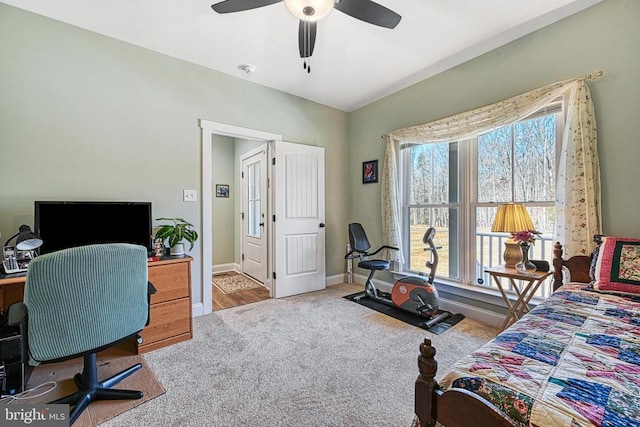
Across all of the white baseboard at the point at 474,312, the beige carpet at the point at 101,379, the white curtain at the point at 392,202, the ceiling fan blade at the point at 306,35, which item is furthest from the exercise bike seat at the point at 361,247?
the beige carpet at the point at 101,379

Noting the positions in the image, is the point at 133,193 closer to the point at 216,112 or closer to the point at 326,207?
the point at 216,112

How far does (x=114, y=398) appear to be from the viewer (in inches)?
64.0

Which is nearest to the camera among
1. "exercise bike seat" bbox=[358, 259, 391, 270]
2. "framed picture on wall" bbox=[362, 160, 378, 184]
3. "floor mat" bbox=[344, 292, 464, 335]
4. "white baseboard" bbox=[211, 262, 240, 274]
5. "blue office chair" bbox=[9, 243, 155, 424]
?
"blue office chair" bbox=[9, 243, 155, 424]

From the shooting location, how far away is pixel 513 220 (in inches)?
89.7

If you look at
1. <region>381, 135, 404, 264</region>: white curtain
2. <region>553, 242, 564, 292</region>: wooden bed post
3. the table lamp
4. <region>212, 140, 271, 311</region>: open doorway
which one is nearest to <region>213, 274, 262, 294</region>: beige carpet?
<region>212, 140, 271, 311</region>: open doorway

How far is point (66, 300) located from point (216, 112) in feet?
7.82

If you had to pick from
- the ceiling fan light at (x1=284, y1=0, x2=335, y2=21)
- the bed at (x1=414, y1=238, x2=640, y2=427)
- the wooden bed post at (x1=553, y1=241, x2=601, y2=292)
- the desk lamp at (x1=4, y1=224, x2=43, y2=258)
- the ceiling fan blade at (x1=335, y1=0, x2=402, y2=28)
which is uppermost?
the ceiling fan blade at (x1=335, y1=0, x2=402, y2=28)

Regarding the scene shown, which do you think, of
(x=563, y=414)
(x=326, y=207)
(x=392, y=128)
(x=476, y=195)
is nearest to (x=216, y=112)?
(x=326, y=207)

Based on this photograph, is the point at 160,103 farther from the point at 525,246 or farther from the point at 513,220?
the point at 525,246

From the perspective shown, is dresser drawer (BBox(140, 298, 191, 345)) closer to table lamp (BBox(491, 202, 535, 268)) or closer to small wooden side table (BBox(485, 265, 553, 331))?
small wooden side table (BBox(485, 265, 553, 331))

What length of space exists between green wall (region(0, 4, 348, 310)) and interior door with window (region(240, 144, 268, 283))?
931 millimetres

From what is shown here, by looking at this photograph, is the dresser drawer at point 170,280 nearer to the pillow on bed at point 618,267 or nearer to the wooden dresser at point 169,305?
the wooden dresser at point 169,305

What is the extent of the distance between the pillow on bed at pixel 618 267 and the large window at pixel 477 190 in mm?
684

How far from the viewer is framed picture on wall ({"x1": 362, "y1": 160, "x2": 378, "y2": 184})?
3924 mm
